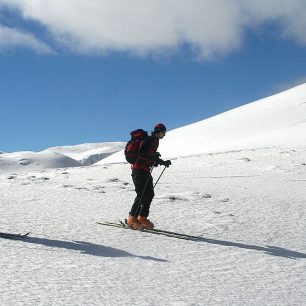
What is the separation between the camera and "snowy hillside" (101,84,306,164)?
3951 centimetres

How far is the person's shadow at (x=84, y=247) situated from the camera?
6.43m

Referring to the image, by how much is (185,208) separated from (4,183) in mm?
7550

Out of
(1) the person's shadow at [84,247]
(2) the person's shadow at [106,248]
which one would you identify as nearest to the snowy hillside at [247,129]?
(2) the person's shadow at [106,248]

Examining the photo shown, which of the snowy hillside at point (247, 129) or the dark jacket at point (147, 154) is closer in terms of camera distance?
the dark jacket at point (147, 154)

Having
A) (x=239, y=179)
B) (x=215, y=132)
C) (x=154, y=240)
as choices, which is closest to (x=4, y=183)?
(x=239, y=179)

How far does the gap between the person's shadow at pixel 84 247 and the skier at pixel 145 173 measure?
149 cm

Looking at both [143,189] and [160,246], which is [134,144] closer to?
[143,189]

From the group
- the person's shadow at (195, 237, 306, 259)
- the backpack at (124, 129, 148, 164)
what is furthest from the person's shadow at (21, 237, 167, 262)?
the backpack at (124, 129, 148, 164)

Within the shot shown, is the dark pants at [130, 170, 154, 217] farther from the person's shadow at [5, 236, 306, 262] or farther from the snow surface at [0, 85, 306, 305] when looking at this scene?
the person's shadow at [5, 236, 306, 262]

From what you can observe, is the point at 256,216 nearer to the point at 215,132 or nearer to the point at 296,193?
the point at 296,193

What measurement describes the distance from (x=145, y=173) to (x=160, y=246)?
67.9 inches

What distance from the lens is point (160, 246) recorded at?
714cm

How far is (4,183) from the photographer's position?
15.7 meters

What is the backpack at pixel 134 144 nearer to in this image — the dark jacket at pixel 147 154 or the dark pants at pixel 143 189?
the dark jacket at pixel 147 154
